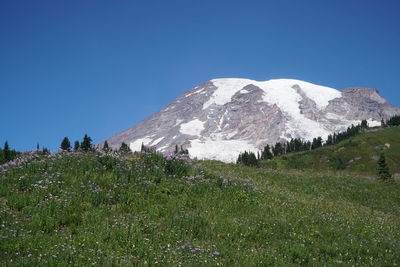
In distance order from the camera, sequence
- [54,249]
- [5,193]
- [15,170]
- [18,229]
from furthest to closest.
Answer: [15,170], [5,193], [18,229], [54,249]

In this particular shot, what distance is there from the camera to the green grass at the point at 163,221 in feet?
27.5

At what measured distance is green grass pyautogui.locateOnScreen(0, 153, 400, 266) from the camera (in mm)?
8375

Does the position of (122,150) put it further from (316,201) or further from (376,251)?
(376,251)

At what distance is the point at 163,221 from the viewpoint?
10688 mm

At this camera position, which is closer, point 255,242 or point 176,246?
point 176,246

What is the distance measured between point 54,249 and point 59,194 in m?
3.79

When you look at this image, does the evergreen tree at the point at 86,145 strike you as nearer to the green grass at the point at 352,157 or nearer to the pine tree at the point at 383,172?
the pine tree at the point at 383,172

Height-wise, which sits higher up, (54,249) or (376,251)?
(54,249)

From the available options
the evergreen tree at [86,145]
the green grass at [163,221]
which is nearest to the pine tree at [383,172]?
the green grass at [163,221]

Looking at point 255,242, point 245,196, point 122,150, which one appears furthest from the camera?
point 122,150

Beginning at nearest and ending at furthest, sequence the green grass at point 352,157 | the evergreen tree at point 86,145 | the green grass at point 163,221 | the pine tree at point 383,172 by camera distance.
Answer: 1. the green grass at point 163,221
2. the evergreen tree at point 86,145
3. the pine tree at point 383,172
4. the green grass at point 352,157

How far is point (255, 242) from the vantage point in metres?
10.2

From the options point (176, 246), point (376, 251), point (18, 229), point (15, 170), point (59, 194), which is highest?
point (15, 170)

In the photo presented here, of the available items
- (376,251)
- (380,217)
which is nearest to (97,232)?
(376,251)
